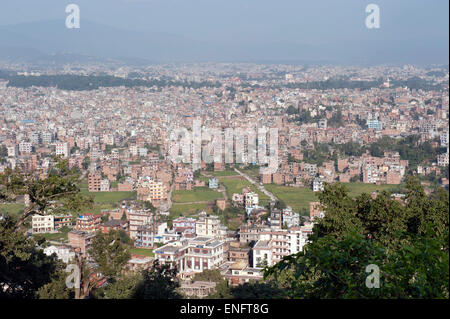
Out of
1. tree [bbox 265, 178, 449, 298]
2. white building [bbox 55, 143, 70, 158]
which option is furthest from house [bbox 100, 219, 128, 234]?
white building [bbox 55, 143, 70, 158]

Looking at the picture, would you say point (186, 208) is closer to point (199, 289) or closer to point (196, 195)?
point (196, 195)

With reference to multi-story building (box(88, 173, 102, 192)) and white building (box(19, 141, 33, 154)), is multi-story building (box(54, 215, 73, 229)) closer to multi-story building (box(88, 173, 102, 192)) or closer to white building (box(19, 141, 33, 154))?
multi-story building (box(88, 173, 102, 192))

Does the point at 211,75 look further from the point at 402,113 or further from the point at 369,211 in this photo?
the point at 369,211

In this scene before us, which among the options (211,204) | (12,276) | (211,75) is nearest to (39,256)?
(12,276)

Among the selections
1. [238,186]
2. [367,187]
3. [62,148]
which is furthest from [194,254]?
[62,148]

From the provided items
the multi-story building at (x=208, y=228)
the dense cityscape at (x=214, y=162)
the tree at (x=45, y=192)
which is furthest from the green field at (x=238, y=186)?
the tree at (x=45, y=192)
